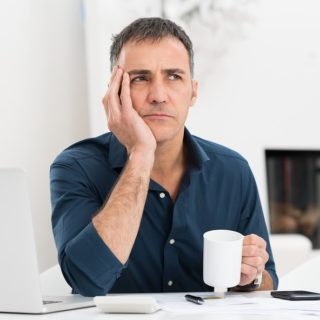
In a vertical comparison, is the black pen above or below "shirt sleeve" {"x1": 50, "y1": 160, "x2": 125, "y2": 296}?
below

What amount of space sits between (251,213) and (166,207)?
0.83 ft

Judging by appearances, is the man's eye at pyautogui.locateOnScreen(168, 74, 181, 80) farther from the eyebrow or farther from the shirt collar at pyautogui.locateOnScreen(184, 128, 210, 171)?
the shirt collar at pyautogui.locateOnScreen(184, 128, 210, 171)

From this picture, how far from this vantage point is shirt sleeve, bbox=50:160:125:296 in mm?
1484

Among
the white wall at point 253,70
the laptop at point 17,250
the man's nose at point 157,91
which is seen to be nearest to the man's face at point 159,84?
the man's nose at point 157,91

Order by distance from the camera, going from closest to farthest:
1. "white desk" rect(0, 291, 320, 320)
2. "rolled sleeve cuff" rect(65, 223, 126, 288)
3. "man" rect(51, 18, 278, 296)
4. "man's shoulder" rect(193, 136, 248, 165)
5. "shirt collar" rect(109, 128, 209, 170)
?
"white desk" rect(0, 291, 320, 320)
"rolled sleeve cuff" rect(65, 223, 126, 288)
"man" rect(51, 18, 278, 296)
"shirt collar" rect(109, 128, 209, 170)
"man's shoulder" rect(193, 136, 248, 165)

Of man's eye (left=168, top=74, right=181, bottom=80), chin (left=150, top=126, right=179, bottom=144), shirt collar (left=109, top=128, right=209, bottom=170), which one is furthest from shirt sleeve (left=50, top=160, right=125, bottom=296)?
man's eye (left=168, top=74, right=181, bottom=80)

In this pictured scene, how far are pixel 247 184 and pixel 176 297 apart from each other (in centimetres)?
59

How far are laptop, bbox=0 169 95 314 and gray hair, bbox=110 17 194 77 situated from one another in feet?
2.43

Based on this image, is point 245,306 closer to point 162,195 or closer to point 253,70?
point 162,195

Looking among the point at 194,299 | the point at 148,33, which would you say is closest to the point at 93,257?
the point at 194,299

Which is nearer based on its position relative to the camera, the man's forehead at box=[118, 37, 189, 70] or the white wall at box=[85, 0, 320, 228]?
the man's forehead at box=[118, 37, 189, 70]

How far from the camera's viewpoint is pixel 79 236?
1500 mm

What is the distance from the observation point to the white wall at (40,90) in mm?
3316

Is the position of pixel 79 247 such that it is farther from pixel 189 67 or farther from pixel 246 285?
pixel 189 67
